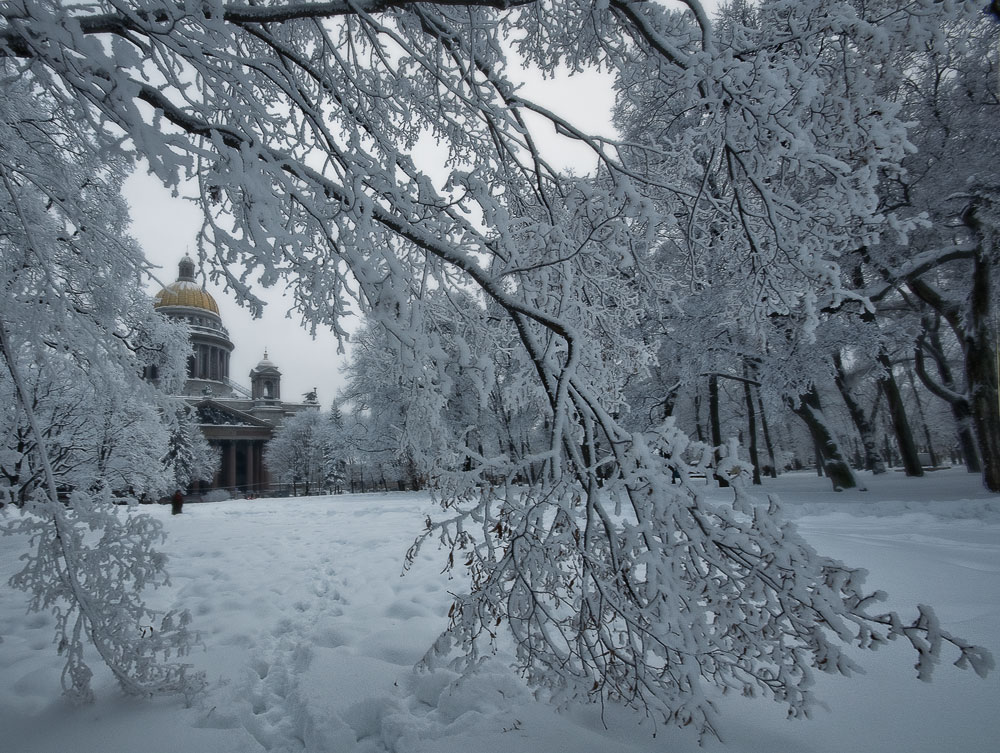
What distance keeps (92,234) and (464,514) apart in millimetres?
3704

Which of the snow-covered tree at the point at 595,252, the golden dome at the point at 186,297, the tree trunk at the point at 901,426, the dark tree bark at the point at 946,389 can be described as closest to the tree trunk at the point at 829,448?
the dark tree bark at the point at 946,389

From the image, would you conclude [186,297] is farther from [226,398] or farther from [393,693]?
[393,693]

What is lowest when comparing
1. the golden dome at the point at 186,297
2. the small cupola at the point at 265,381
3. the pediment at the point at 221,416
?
the pediment at the point at 221,416

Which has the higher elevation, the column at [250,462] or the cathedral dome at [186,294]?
the cathedral dome at [186,294]

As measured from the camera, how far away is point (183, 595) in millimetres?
4883

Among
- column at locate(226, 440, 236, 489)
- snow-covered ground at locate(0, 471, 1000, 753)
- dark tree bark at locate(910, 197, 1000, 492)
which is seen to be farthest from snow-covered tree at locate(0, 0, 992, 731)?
column at locate(226, 440, 236, 489)

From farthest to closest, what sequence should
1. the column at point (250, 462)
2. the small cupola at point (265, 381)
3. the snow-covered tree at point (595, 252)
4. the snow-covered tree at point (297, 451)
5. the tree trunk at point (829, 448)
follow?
→ the small cupola at point (265, 381) → the column at point (250, 462) → the snow-covered tree at point (297, 451) → the tree trunk at point (829, 448) → the snow-covered tree at point (595, 252)

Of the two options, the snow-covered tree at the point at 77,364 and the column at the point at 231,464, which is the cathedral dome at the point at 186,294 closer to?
the column at the point at 231,464

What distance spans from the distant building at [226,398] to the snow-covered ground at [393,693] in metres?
42.6

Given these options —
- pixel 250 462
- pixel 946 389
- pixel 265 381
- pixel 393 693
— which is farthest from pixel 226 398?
→ pixel 393 693

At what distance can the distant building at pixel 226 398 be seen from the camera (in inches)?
1766

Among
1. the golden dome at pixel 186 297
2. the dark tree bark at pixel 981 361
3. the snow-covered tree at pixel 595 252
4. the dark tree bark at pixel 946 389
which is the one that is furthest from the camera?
the golden dome at pixel 186 297

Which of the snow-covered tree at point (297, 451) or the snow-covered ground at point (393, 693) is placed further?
the snow-covered tree at point (297, 451)

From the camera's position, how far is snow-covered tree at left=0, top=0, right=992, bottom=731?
1.74m
